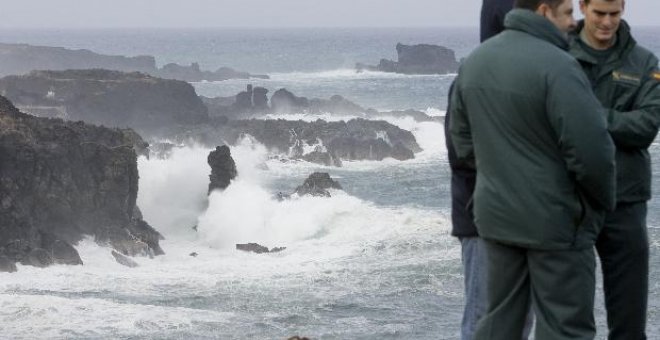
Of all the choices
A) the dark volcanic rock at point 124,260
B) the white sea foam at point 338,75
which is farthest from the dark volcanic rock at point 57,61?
the dark volcanic rock at point 124,260

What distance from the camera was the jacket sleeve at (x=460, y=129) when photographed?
501cm

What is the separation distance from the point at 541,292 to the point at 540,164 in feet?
1.57

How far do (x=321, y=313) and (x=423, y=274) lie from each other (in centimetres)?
410

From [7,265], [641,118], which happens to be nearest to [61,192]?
[7,265]

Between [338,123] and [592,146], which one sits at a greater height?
[592,146]

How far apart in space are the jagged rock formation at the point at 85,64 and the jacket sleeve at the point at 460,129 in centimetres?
11806

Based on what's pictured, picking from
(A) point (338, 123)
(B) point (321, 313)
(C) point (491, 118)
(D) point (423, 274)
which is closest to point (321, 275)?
(D) point (423, 274)

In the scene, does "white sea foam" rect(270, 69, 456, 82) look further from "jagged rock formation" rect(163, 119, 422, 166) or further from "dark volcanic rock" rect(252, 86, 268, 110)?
"jagged rock formation" rect(163, 119, 422, 166)

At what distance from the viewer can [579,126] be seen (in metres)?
4.61

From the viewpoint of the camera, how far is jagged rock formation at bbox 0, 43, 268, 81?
124438 millimetres

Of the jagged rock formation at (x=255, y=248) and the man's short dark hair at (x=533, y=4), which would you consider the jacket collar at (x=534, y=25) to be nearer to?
the man's short dark hair at (x=533, y=4)

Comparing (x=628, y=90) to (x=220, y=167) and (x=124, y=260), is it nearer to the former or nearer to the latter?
(x=124, y=260)

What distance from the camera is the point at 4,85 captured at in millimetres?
67875

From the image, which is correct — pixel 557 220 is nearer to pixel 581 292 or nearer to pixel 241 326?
pixel 581 292
